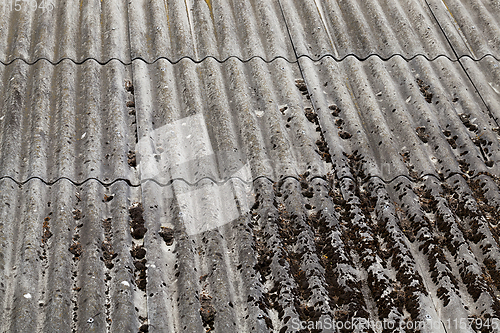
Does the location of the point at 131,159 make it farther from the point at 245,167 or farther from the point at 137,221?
the point at 245,167

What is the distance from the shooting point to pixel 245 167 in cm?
218

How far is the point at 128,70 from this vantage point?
263 centimetres

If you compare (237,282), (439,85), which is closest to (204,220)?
(237,282)

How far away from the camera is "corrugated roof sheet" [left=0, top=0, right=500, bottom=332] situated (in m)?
1.70

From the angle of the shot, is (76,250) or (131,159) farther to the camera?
(131,159)

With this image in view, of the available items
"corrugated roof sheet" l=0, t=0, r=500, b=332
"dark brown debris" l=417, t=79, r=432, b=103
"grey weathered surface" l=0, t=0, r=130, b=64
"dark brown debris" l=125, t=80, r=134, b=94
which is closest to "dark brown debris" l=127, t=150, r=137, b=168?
"corrugated roof sheet" l=0, t=0, r=500, b=332

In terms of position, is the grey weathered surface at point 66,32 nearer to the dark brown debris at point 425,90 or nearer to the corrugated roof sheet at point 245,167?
the corrugated roof sheet at point 245,167

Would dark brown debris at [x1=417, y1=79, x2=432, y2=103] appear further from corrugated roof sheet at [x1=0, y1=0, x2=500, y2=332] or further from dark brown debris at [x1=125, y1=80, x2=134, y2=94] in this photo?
dark brown debris at [x1=125, y1=80, x2=134, y2=94]

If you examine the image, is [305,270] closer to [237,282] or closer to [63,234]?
[237,282]

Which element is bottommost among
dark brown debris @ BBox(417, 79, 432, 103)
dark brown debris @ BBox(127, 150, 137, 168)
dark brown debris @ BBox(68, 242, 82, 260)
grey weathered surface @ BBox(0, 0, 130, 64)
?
dark brown debris @ BBox(68, 242, 82, 260)

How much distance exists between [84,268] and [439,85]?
2.25 metres

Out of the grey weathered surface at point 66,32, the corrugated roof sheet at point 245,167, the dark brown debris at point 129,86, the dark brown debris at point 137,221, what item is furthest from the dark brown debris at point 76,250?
the grey weathered surface at point 66,32

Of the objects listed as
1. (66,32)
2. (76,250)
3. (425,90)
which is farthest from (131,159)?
(425,90)

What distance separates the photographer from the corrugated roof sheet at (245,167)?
170cm
